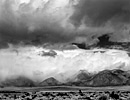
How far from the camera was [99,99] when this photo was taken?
60469mm
